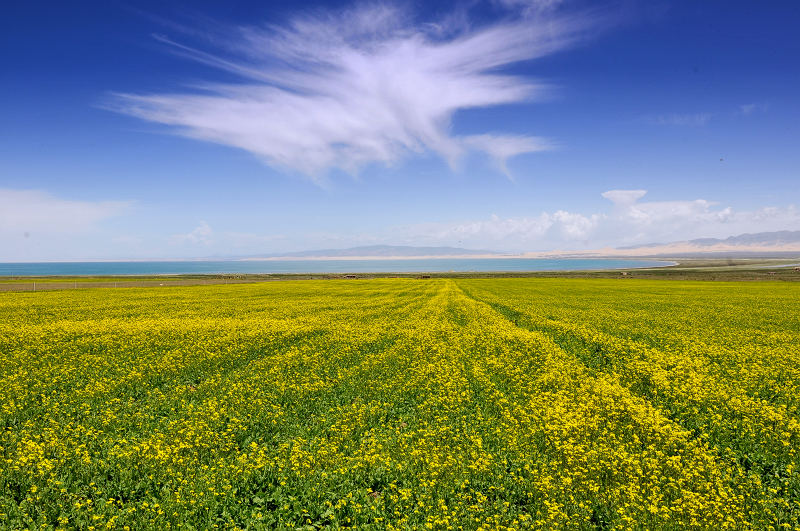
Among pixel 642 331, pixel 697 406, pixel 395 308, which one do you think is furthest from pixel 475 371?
pixel 395 308

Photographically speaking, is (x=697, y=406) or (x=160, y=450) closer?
(x=160, y=450)

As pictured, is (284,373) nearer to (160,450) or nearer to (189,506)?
(160,450)

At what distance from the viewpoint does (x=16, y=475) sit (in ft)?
31.1

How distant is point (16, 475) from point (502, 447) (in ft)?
38.1

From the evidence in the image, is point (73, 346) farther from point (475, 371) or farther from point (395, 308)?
point (395, 308)

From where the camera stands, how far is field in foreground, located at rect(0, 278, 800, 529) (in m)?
8.49

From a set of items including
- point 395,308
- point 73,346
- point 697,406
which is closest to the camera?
point 697,406

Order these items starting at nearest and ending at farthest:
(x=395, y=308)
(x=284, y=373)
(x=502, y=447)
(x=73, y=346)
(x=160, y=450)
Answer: (x=160, y=450) < (x=502, y=447) < (x=284, y=373) < (x=73, y=346) < (x=395, y=308)

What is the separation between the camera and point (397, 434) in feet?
39.9

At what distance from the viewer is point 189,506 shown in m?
8.52

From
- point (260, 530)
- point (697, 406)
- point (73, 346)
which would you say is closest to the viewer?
point (260, 530)

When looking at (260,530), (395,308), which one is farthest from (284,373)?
(395,308)

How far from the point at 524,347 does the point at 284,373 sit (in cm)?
1316

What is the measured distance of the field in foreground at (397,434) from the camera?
849 cm
